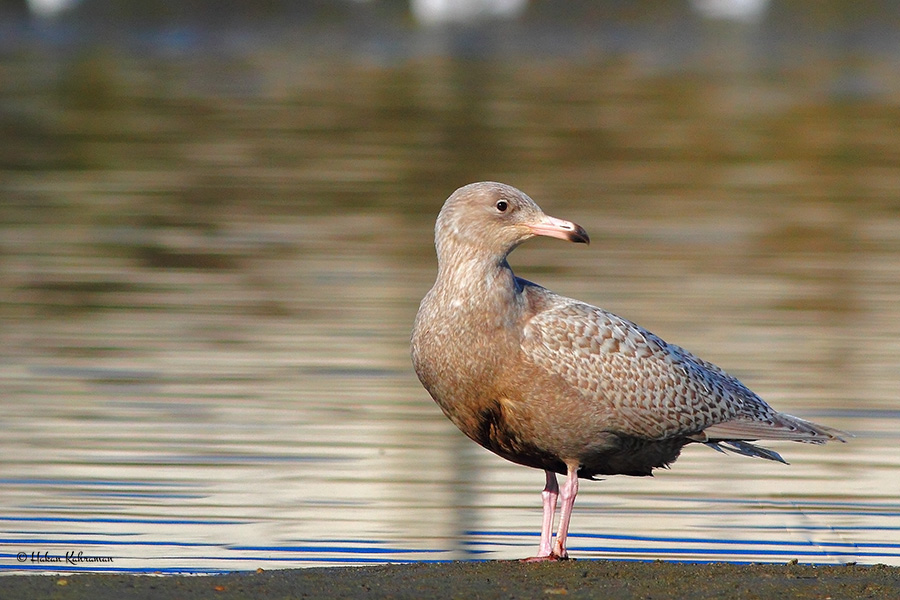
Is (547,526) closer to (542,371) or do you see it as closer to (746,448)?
(542,371)

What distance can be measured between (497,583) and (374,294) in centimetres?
792

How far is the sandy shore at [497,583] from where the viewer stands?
22.0 feet

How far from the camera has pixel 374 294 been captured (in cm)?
1492

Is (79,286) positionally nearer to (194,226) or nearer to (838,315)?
(194,226)

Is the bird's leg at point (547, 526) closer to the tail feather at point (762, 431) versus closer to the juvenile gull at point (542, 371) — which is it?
the juvenile gull at point (542, 371)

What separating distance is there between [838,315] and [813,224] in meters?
5.78

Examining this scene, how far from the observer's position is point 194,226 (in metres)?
18.8

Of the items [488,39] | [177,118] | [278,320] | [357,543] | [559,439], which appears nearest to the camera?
[559,439]

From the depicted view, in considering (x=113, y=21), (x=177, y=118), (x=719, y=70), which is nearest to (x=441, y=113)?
(x=177, y=118)

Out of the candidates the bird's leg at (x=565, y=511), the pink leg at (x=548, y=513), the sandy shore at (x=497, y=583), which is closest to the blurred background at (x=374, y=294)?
the pink leg at (x=548, y=513)

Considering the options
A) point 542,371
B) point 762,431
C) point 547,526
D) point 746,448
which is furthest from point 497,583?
point 746,448

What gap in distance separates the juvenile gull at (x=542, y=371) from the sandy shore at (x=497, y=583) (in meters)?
0.47

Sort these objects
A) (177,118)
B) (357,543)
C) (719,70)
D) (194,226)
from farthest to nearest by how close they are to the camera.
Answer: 1. (719,70)
2. (177,118)
3. (194,226)
4. (357,543)

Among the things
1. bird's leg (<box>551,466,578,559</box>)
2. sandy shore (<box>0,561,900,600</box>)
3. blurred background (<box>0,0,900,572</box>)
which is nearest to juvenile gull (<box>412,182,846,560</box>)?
bird's leg (<box>551,466,578,559</box>)
